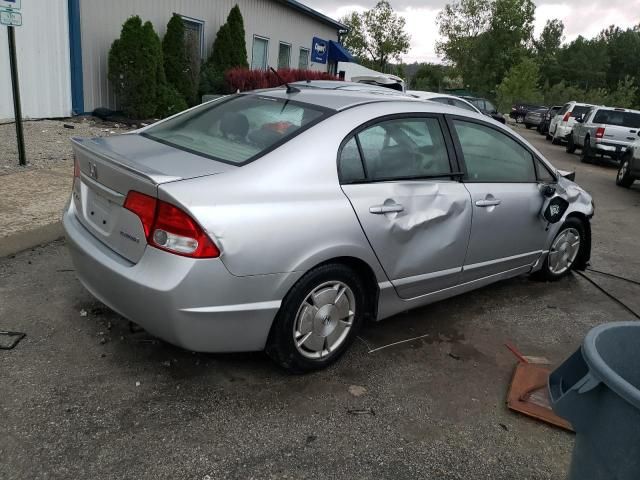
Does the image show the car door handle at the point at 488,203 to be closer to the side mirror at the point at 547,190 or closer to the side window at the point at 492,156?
the side window at the point at 492,156

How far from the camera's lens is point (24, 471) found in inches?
95.2

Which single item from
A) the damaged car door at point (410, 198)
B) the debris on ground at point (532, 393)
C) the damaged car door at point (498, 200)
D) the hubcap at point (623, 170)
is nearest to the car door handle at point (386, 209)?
the damaged car door at point (410, 198)

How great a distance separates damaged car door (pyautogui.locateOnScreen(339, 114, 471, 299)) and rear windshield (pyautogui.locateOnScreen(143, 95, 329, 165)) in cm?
37

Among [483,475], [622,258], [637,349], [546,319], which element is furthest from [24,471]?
[622,258]

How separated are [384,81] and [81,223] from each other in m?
11.7

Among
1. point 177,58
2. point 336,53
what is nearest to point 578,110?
point 336,53

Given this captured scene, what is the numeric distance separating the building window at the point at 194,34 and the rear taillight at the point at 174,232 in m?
12.0

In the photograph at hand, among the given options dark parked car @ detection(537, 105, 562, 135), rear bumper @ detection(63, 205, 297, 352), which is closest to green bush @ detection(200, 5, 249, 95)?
rear bumper @ detection(63, 205, 297, 352)

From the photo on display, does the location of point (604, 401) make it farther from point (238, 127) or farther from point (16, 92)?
point (16, 92)

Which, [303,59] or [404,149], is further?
[303,59]

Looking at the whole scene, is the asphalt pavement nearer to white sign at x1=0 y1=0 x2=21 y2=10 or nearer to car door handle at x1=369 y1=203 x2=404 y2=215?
car door handle at x1=369 y1=203 x2=404 y2=215

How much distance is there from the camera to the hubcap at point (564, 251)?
514 cm

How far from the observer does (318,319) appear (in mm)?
3230

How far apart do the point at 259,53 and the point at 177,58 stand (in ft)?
20.8
